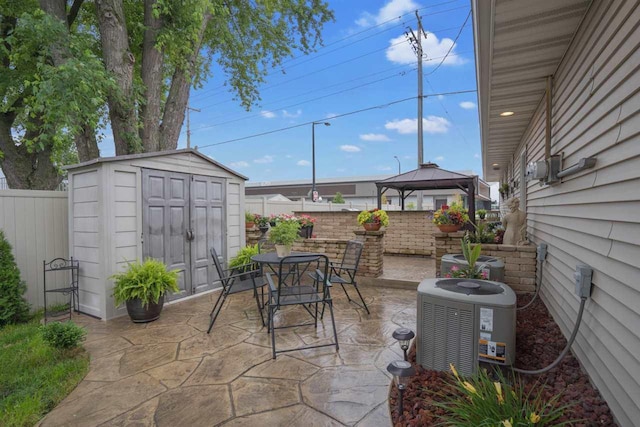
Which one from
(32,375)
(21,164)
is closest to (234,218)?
(32,375)

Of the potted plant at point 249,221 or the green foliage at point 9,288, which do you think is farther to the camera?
the potted plant at point 249,221

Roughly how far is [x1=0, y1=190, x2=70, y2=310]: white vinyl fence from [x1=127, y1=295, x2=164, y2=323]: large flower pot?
154 centimetres

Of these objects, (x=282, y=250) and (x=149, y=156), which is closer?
(x=282, y=250)

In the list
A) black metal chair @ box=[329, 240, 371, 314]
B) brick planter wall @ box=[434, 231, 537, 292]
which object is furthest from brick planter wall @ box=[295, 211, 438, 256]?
brick planter wall @ box=[434, 231, 537, 292]

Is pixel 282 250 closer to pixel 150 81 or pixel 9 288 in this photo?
pixel 9 288

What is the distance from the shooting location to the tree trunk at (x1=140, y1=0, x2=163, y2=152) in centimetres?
602

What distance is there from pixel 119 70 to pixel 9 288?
3.68 metres

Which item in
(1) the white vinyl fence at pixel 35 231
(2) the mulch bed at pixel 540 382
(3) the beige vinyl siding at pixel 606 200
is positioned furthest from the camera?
(1) the white vinyl fence at pixel 35 231

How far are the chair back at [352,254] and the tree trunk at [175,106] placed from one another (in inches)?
167

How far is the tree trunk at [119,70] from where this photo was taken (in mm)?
Answer: 5434

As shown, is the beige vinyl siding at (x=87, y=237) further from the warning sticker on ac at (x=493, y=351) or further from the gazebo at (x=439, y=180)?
the gazebo at (x=439, y=180)

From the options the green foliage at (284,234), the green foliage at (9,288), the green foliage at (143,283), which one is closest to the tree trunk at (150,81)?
the green foliage at (9,288)

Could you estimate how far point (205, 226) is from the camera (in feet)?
16.5

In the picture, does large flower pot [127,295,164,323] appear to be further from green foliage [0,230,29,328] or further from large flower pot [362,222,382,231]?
large flower pot [362,222,382,231]
